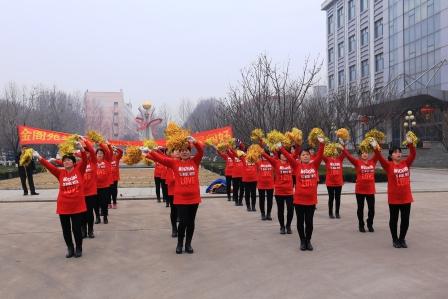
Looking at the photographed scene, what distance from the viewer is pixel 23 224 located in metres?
10.4

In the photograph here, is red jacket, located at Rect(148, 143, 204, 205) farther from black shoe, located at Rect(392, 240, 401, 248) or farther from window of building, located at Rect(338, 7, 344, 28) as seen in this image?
window of building, located at Rect(338, 7, 344, 28)

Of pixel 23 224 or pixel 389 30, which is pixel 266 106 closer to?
pixel 23 224

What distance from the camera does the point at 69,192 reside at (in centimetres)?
705

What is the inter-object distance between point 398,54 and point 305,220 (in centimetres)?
4450

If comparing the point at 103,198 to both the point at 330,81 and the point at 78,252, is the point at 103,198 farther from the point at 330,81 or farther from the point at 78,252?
the point at 330,81

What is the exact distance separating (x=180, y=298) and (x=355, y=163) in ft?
16.8

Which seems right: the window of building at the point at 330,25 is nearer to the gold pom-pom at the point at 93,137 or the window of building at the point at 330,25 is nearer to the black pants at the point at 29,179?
the black pants at the point at 29,179

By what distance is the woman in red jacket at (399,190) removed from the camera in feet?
24.5

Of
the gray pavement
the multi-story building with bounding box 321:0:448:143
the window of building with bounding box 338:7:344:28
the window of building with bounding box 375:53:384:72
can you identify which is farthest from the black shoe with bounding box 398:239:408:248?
the window of building with bounding box 338:7:344:28

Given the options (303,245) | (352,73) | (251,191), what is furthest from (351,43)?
(303,245)

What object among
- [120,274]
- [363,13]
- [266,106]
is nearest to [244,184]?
[120,274]

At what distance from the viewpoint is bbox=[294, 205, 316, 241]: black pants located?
7391 mm

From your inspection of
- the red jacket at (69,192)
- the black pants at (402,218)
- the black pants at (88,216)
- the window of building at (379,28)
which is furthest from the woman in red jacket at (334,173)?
the window of building at (379,28)

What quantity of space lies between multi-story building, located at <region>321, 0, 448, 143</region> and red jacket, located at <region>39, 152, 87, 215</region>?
32.6m
